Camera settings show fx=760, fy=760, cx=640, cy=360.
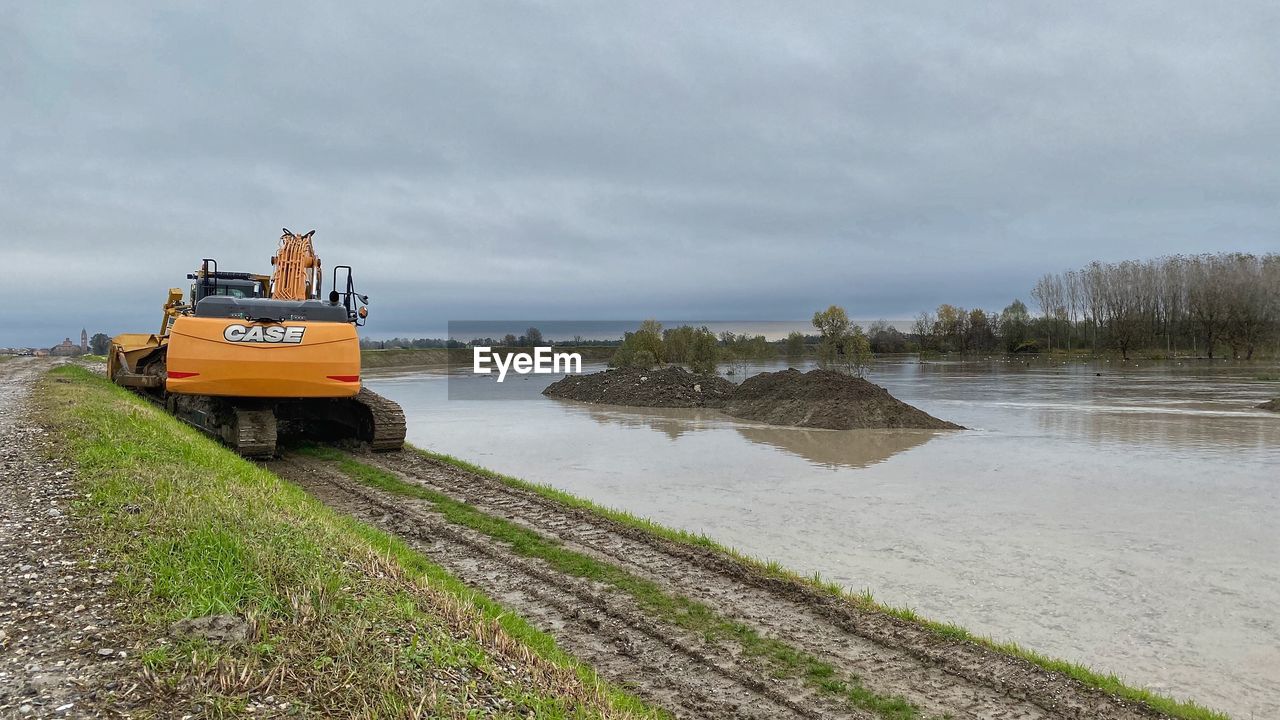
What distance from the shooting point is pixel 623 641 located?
4.99 metres

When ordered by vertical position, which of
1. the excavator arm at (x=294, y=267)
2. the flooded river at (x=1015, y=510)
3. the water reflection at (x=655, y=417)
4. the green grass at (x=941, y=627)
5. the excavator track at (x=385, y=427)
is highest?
the excavator arm at (x=294, y=267)

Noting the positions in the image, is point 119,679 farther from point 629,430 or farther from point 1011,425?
point 1011,425

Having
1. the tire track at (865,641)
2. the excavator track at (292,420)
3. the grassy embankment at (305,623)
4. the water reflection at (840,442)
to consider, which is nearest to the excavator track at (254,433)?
the excavator track at (292,420)

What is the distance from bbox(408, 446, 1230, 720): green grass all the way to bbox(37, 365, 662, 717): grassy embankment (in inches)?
92.7

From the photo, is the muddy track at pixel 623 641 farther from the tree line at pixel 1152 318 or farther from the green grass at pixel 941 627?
the tree line at pixel 1152 318

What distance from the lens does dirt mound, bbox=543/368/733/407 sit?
2748 centimetres

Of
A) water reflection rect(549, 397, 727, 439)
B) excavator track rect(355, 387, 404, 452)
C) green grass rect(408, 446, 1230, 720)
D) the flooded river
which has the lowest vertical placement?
water reflection rect(549, 397, 727, 439)

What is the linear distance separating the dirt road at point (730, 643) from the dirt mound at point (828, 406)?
1389 cm

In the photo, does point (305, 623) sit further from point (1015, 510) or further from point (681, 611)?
point (1015, 510)

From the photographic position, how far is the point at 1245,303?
65.8 m

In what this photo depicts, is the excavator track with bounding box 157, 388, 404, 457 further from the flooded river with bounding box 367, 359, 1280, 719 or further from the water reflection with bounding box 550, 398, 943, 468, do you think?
the water reflection with bounding box 550, 398, 943, 468

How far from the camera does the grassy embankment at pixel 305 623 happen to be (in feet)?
10.2

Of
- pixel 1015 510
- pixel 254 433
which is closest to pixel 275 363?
pixel 254 433

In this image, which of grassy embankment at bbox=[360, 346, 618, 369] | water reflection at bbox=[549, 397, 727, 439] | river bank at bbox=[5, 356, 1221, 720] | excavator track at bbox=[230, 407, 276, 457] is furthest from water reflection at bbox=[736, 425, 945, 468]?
grassy embankment at bbox=[360, 346, 618, 369]
